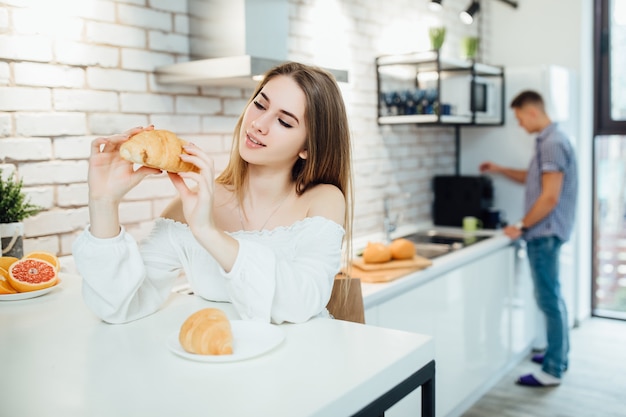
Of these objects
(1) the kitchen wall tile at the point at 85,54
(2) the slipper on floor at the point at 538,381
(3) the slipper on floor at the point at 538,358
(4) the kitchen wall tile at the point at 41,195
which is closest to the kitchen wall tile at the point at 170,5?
(1) the kitchen wall tile at the point at 85,54

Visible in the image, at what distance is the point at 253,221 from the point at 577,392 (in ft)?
8.44

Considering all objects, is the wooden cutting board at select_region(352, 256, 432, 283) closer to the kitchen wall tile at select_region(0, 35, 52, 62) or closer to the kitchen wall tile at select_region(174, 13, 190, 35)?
the kitchen wall tile at select_region(174, 13, 190, 35)

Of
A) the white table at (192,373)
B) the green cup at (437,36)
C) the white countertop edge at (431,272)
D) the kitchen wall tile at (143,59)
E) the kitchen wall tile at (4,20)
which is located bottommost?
the white countertop edge at (431,272)

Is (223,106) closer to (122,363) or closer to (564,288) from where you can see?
(122,363)

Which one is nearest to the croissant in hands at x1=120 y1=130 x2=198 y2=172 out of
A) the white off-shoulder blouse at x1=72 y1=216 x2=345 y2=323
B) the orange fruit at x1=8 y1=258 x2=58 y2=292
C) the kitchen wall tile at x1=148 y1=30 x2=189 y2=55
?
the white off-shoulder blouse at x1=72 y1=216 x2=345 y2=323

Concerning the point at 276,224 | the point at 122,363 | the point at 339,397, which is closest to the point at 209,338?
the point at 122,363

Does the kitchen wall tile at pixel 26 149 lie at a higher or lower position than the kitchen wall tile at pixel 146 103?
lower

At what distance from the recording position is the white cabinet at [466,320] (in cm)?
279

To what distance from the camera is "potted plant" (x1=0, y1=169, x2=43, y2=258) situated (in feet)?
6.18

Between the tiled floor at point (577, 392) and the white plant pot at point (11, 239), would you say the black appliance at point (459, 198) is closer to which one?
the tiled floor at point (577, 392)

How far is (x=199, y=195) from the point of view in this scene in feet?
4.49

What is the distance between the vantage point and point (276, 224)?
173 centimetres

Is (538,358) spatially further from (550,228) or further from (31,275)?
(31,275)

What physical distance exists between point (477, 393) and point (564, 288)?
131 centimetres
